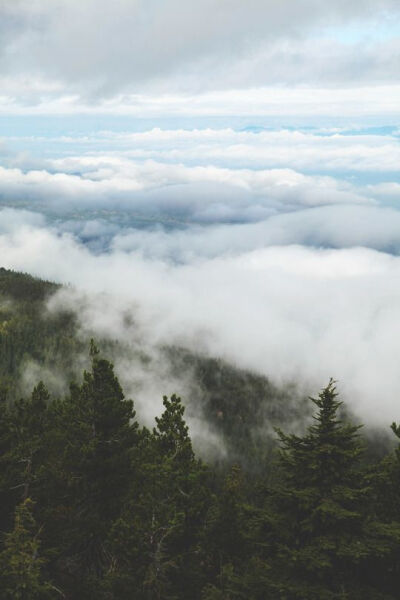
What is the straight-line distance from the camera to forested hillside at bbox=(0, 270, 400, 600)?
14602 mm

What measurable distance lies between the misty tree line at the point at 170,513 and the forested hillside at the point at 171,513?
2.6 inches

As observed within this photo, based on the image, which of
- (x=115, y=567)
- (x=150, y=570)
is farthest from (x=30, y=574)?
(x=115, y=567)

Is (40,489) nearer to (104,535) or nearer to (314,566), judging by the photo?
(104,535)

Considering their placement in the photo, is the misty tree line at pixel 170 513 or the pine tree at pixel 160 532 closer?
the misty tree line at pixel 170 513

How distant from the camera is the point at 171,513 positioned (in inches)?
971

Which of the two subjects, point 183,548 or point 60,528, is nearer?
point 183,548

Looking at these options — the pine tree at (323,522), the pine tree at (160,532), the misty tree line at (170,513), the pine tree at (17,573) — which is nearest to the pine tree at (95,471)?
the misty tree line at (170,513)

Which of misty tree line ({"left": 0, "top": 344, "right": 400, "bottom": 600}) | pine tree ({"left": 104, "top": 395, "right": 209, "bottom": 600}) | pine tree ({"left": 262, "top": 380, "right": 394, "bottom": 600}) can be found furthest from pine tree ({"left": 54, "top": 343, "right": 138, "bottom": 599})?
pine tree ({"left": 262, "top": 380, "right": 394, "bottom": 600})

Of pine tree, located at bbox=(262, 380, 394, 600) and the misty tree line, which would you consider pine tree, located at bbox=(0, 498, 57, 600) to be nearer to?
the misty tree line

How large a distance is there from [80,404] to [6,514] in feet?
27.6

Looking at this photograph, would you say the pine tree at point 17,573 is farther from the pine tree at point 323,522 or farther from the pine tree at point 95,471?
the pine tree at point 95,471

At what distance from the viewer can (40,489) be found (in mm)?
30703

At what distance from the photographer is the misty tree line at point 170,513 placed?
14.6 m

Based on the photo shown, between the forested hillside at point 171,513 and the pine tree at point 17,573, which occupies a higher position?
the forested hillside at point 171,513
